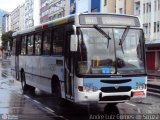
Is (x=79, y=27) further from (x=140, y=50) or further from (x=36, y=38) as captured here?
(x=36, y=38)

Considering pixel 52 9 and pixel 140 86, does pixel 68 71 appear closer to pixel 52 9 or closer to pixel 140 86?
pixel 140 86

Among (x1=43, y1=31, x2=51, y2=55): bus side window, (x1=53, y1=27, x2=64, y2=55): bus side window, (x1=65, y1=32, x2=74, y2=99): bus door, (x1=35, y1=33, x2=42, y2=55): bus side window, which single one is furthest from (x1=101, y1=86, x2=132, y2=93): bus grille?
(x1=35, y1=33, x2=42, y2=55): bus side window

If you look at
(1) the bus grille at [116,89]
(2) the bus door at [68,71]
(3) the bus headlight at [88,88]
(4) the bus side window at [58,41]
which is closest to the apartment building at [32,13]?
(4) the bus side window at [58,41]

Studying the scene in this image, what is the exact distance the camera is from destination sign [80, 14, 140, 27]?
40.2 ft

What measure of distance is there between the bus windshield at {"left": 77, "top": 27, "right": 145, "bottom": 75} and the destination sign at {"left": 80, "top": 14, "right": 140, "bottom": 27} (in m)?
0.20

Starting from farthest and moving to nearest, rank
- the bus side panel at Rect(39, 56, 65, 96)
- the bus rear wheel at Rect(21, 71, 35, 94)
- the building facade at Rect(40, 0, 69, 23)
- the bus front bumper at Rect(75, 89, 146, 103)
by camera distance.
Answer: the building facade at Rect(40, 0, 69, 23)
the bus rear wheel at Rect(21, 71, 35, 94)
the bus side panel at Rect(39, 56, 65, 96)
the bus front bumper at Rect(75, 89, 146, 103)

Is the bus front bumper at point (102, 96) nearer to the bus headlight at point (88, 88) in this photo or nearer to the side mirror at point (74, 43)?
the bus headlight at point (88, 88)

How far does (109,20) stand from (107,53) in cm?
103

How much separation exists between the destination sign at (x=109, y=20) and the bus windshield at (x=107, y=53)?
20 cm

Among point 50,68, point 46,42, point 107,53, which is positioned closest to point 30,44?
point 46,42

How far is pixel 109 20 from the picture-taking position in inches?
489

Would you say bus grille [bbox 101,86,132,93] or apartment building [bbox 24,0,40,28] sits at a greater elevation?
apartment building [bbox 24,0,40,28]

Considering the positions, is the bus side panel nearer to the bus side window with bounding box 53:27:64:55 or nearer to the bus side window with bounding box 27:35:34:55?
the bus side window with bounding box 53:27:64:55

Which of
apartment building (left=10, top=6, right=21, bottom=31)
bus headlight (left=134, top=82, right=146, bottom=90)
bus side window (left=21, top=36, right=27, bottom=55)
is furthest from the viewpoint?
apartment building (left=10, top=6, right=21, bottom=31)
